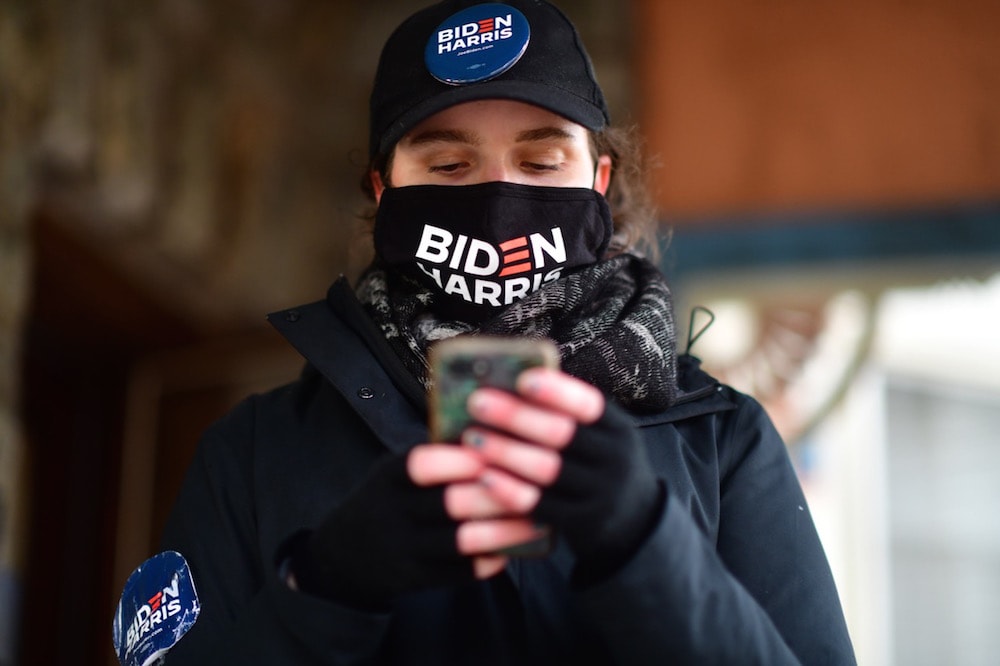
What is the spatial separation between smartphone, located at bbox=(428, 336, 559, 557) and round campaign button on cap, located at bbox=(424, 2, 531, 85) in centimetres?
47

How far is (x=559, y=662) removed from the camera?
106 centimetres

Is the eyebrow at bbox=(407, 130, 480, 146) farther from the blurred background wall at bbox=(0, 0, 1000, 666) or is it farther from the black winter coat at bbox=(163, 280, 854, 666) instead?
the blurred background wall at bbox=(0, 0, 1000, 666)

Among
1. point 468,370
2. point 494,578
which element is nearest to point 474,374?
point 468,370

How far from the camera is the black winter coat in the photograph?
936mm

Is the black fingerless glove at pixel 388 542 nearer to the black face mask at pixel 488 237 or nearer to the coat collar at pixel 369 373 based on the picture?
the coat collar at pixel 369 373

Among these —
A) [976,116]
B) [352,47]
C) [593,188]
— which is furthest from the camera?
[352,47]

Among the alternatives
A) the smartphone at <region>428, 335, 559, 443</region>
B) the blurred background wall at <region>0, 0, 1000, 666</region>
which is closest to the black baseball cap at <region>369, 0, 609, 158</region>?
the smartphone at <region>428, 335, 559, 443</region>

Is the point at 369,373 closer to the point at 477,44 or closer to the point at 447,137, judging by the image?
the point at 447,137

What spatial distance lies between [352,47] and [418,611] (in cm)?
373

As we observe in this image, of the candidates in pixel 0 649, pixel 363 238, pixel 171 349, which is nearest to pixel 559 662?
pixel 363 238

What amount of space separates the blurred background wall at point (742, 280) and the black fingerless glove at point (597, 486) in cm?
249

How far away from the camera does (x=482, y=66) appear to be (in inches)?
49.2

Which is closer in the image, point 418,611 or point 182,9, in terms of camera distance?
point 418,611

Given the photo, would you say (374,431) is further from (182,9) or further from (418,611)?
(182,9)
